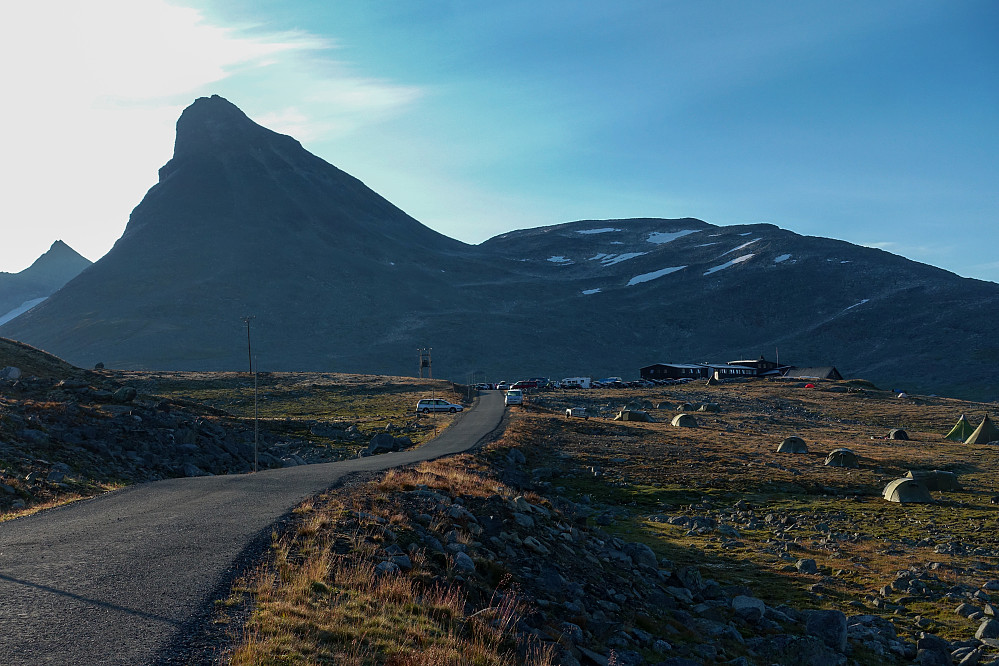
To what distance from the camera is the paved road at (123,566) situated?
864 cm

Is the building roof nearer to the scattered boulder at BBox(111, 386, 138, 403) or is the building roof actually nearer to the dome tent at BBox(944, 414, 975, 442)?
the dome tent at BBox(944, 414, 975, 442)

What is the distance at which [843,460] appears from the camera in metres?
42.4

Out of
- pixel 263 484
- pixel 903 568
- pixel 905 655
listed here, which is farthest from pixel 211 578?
pixel 903 568

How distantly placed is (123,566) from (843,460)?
137 ft

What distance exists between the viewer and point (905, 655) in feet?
52.4

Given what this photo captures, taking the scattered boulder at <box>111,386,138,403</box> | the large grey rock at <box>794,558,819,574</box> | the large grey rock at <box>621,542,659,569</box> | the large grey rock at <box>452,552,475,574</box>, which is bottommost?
the large grey rock at <box>794,558,819,574</box>

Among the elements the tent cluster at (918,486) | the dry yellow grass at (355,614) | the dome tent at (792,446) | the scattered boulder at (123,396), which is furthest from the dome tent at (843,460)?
the scattered boulder at (123,396)

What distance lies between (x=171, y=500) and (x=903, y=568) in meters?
22.7

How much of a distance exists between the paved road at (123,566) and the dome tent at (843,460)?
34586mm

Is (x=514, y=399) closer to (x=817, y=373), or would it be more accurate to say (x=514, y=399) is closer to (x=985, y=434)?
(x=985, y=434)

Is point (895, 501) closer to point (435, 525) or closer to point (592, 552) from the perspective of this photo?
point (592, 552)

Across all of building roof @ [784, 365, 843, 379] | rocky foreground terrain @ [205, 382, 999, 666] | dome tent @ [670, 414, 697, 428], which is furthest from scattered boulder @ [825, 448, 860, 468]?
building roof @ [784, 365, 843, 379]

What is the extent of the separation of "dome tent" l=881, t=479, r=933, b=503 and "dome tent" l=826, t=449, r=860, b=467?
8140 mm

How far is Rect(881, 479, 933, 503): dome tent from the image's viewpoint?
32.9 m
